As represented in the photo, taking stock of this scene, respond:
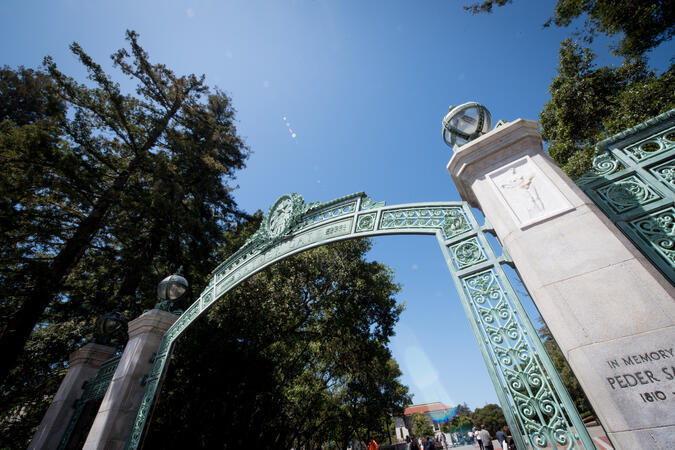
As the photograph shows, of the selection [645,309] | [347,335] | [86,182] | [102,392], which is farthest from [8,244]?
[645,309]

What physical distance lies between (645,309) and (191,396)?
Answer: 29.4 feet

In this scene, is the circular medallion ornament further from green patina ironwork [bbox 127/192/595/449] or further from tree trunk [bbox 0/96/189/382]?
tree trunk [bbox 0/96/189/382]

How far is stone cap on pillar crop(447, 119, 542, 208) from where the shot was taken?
308cm

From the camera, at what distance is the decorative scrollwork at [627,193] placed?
2.64 metres

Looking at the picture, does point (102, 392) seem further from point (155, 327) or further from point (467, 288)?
point (467, 288)

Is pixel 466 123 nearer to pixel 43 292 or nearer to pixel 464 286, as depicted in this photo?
pixel 464 286

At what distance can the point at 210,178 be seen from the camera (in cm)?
1289

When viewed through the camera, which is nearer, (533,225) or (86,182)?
(533,225)

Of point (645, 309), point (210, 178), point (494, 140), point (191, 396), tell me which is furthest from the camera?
point (210, 178)

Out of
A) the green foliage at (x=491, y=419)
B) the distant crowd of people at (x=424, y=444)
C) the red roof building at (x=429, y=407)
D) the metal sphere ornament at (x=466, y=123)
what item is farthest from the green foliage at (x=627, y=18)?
the red roof building at (x=429, y=407)

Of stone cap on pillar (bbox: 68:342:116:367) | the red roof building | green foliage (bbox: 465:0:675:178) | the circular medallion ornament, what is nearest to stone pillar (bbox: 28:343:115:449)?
stone cap on pillar (bbox: 68:342:116:367)

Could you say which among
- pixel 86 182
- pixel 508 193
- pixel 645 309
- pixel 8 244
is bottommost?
pixel 645 309

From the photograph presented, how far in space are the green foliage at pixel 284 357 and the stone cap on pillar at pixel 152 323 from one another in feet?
8.10

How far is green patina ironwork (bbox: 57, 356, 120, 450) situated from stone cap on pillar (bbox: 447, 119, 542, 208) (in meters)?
7.00
